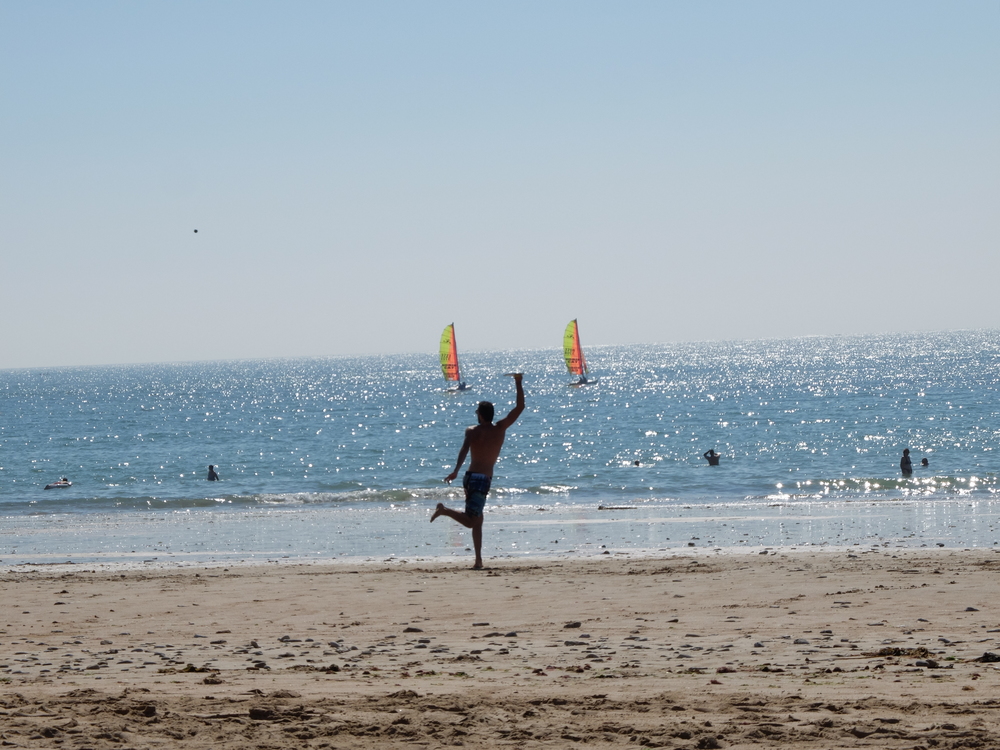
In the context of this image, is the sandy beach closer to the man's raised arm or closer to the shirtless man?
the shirtless man

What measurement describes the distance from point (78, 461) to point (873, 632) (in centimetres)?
4681

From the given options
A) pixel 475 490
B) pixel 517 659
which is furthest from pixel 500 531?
pixel 517 659

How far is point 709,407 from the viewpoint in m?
79.4

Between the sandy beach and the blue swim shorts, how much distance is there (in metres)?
0.80

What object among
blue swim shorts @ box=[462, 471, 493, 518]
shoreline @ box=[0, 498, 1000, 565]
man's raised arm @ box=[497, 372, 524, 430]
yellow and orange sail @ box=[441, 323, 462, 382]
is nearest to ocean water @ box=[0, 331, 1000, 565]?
shoreline @ box=[0, 498, 1000, 565]

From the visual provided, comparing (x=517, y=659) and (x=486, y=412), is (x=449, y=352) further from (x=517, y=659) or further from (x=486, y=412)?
(x=517, y=659)

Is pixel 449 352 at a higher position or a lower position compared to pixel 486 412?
higher

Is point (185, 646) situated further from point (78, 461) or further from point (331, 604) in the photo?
point (78, 461)

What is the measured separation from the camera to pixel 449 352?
7925 centimetres

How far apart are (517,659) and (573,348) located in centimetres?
7276

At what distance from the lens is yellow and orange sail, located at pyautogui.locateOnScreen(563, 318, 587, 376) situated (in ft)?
243

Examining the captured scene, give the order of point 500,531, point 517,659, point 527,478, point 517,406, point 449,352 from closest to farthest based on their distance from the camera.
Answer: point 517,659 → point 517,406 → point 500,531 → point 527,478 → point 449,352

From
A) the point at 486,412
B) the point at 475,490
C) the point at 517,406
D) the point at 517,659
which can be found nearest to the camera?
the point at 517,659

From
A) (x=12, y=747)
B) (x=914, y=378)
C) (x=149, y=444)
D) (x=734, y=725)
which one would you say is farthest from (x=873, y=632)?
(x=914, y=378)
